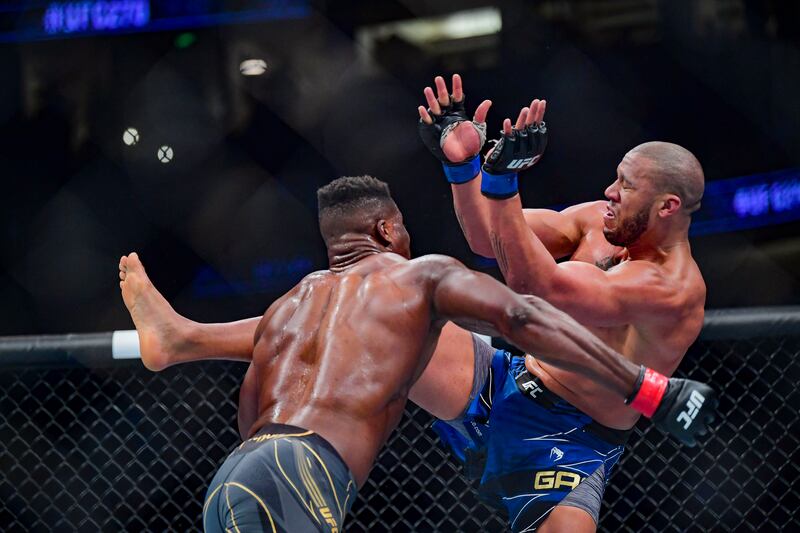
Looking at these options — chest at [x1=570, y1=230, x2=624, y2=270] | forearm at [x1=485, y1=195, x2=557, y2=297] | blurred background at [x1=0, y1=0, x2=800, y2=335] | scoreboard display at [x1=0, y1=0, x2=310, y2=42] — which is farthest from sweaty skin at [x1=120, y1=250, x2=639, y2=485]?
scoreboard display at [x1=0, y1=0, x2=310, y2=42]

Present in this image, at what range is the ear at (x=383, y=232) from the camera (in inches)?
81.8

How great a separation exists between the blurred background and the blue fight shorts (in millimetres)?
1518

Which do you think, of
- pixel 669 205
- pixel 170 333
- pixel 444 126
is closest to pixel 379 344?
pixel 444 126

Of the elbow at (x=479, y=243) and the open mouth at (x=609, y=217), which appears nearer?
the open mouth at (x=609, y=217)

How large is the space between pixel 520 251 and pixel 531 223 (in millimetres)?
450

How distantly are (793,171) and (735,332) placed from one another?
177 cm

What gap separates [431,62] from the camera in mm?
4621

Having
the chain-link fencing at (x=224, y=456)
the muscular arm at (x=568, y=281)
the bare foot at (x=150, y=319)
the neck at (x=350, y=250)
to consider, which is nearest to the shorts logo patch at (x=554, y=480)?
the muscular arm at (x=568, y=281)

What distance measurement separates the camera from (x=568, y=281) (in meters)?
2.22

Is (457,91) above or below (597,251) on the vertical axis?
above

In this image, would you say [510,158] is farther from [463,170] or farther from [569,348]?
[569,348]

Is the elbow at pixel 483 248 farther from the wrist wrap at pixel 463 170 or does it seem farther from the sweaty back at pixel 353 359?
the sweaty back at pixel 353 359

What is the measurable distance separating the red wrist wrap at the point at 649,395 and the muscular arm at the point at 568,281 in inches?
18.2

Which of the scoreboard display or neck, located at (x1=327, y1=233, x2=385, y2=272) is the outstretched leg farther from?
the scoreboard display
